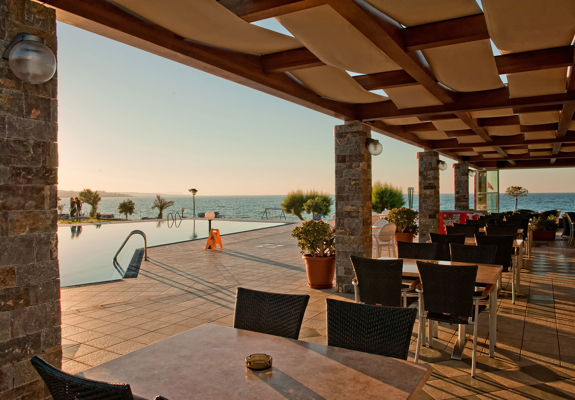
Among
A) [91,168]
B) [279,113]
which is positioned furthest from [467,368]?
[91,168]

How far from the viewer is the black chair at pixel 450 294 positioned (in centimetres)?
304

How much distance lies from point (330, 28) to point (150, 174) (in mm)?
46105

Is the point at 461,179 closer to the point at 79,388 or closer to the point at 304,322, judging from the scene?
the point at 304,322

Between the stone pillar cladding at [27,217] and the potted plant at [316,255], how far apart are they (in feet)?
12.8

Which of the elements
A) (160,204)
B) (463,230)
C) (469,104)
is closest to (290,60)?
(469,104)

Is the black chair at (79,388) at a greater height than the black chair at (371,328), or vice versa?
the black chair at (79,388)

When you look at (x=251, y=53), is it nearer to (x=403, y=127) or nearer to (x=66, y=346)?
(x=66, y=346)

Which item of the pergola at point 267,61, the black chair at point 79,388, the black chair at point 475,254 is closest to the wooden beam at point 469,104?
the pergola at point 267,61

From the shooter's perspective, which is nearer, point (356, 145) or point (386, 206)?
point (356, 145)

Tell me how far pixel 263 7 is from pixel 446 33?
1.42 metres

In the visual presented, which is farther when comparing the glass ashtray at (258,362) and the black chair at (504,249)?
the black chair at (504,249)

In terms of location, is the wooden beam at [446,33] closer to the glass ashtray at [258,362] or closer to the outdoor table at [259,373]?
the outdoor table at [259,373]

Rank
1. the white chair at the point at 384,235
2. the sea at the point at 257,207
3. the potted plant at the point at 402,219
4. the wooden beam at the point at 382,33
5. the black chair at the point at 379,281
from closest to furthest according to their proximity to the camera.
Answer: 1. the wooden beam at the point at 382,33
2. the black chair at the point at 379,281
3. the white chair at the point at 384,235
4. the potted plant at the point at 402,219
5. the sea at the point at 257,207

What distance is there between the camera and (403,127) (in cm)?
753
